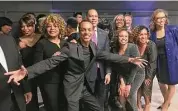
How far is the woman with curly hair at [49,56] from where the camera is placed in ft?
8.37

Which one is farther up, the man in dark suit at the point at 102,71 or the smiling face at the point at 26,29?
the smiling face at the point at 26,29

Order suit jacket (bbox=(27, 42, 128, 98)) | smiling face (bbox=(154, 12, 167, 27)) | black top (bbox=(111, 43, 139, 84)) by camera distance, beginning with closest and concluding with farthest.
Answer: suit jacket (bbox=(27, 42, 128, 98))
black top (bbox=(111, 43, 139, 84))
smiling face (bbox=(154, 12, 167, 27))

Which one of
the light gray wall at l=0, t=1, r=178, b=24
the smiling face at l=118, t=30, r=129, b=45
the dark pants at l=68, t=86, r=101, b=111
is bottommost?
the dark pants at l=68, t=86, r=101, b=111

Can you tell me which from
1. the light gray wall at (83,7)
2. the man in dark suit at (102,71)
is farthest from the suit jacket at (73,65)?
the light gray wall at (83,7)

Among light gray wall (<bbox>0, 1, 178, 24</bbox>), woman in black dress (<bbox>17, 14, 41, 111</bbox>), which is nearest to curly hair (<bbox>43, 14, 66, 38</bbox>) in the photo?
woman in black dress (<bbox>17, 14, 41, 111</bbox>)

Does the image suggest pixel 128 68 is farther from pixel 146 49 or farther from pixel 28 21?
pixel 28 21

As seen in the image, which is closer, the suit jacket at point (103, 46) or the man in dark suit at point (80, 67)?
the man in dark suit at point (80, 67)

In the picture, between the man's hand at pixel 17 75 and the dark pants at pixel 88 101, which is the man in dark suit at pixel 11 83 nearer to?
the man's hand at pixel 17 75

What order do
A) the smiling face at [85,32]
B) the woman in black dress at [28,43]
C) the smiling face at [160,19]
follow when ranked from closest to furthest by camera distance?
the smiling face at [85,32] → the woman in black dress at [28,43] → the smiling face at [160,19]

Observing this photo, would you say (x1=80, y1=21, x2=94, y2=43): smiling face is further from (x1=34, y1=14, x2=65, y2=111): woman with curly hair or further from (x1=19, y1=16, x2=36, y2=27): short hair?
(x1=19, y1=16, x2=36, y2=27): short hair

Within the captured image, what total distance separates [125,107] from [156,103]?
119cm

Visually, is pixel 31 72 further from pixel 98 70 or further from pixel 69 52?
pixel 98 70

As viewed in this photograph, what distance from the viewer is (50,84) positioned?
100 inches

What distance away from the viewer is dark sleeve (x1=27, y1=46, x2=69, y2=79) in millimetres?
2277
